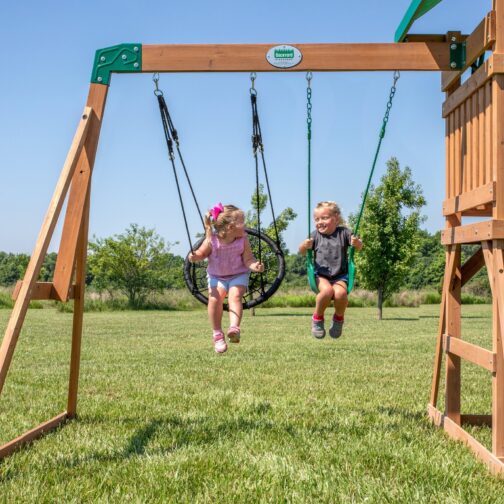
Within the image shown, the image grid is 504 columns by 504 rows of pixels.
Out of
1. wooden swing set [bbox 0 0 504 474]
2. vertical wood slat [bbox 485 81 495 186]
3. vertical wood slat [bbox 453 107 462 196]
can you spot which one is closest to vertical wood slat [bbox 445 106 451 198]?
wooden swing set [bbox 0 0 504 474]

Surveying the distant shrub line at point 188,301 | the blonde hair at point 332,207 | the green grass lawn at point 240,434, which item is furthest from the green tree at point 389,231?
the blonde hair at point 332,207

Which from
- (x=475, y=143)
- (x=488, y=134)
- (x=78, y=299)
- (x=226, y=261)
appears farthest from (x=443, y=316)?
(x=78, y=299)

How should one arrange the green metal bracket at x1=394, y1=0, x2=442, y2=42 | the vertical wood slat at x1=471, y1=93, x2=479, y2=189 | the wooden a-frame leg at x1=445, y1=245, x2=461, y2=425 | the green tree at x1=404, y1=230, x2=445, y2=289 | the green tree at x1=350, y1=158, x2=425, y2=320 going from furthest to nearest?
the green tree at x1=404, y1=230, x2=445, y2=289 → the green tree at x1=350, y1=158, x2=425, y2=320 → the wooden a-frame leg at x1=445, y1=245, x2=461, y2=425 → the green metal bracket at x1=394, y1=0, x2=442, y2=42 → the vertical wood slat at x1=471, y1=93, x2=479, y2=189

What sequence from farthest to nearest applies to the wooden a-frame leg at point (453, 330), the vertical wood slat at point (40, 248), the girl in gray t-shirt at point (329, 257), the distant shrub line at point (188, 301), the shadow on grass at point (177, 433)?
the distant shrub line at point (188, 301) < the girl in gray t-shirt at point (329, 257) < the wooden a-frame leg at point (453, 330) < the shadow on grass at point (177, 433) < the vertical wood slat at point (40, 248)

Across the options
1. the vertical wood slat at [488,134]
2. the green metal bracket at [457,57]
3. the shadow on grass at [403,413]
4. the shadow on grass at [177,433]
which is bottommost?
the shadow on grass at [177,433]

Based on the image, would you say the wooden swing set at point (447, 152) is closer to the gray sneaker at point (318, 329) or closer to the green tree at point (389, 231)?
the gray sneaker at point (318, 329)

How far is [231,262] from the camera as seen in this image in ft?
23.0

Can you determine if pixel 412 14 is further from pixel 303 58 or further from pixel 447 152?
pixel 447 152

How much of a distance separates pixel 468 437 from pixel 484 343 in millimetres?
11017

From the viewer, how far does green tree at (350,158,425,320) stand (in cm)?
2728

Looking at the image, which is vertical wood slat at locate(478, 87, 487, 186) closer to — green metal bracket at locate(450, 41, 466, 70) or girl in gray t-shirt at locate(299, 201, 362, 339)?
green metal bracket at locate(450, 41, 466, 70)

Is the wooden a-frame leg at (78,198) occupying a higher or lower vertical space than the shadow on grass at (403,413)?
higher

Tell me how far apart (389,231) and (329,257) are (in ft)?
68.8

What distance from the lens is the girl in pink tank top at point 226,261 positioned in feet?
22.4
